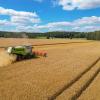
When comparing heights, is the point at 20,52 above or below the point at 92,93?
above

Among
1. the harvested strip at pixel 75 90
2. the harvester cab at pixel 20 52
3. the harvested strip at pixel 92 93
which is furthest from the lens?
the harvester cab at pixel 20 52

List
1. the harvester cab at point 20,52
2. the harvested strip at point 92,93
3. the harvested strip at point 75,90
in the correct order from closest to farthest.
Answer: the harvested strip at point 75,90, the harvested strip at point 92,93, the harvester cab at point 20,52

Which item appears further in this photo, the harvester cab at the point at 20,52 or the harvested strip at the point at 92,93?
the harvester cab at the point at 20,52

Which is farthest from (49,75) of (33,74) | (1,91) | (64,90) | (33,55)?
(33,55)

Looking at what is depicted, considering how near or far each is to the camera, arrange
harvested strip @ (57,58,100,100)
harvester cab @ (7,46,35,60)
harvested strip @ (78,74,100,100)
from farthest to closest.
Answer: harvester cab @ (7,46,35,60), harvested strip @ (78,74,100,100), harvested strip @ (57,58,100,100)

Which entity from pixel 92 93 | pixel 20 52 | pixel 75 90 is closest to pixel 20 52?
pixel 20 52

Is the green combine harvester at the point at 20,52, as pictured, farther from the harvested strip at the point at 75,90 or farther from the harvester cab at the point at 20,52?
the harvested strip at the point at 75,90

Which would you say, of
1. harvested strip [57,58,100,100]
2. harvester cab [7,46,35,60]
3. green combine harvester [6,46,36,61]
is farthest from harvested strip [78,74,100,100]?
harvester cab [7,46,35,60]

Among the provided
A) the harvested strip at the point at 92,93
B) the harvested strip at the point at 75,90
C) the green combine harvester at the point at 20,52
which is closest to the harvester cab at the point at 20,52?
the green combine harvester at the point at 20,52

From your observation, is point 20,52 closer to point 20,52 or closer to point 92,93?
point 20,52

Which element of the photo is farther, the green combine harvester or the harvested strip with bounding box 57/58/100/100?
the green combine harvester

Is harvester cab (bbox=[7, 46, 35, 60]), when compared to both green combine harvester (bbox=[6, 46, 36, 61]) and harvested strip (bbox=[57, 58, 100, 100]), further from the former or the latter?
harvested strip (bbox=[57, 58, 100, 100])

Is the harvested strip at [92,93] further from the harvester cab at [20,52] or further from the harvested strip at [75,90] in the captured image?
the harvester cab at [20,52]

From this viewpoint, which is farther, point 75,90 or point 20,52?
point 20,52
